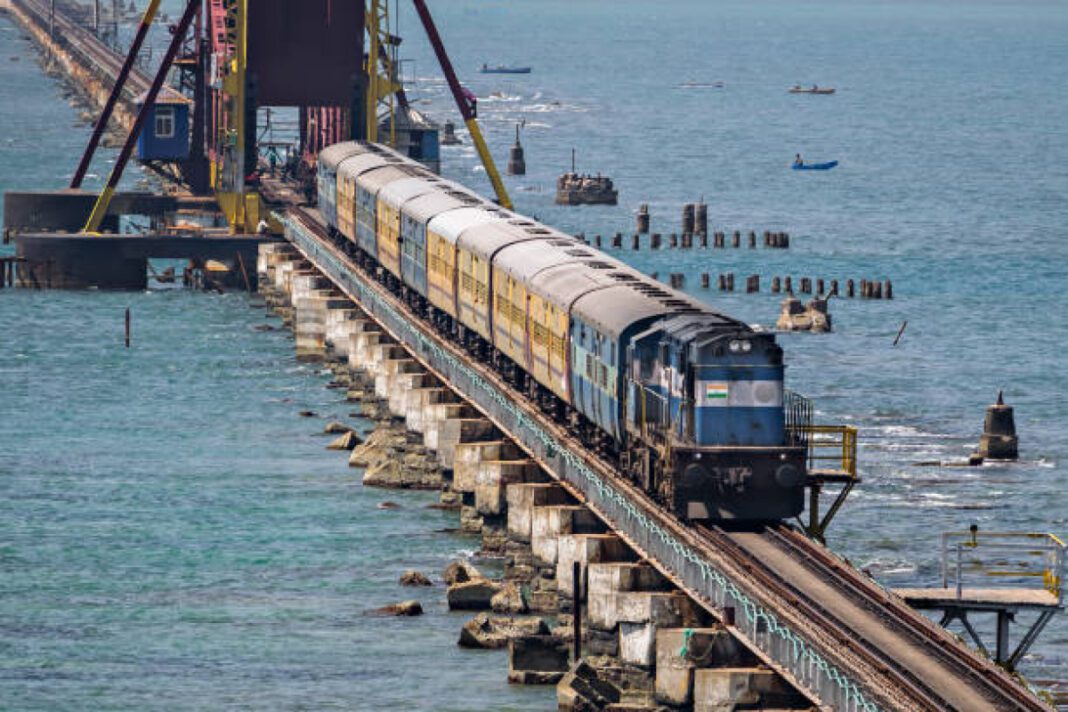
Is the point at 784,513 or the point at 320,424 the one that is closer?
the point at 784,513

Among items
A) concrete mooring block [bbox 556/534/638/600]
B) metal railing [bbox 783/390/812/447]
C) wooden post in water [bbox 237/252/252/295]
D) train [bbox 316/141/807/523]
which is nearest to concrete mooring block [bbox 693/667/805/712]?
train [bbox 316/141/807/523]

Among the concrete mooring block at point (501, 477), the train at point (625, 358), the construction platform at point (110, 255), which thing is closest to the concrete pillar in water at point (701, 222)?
the construction platform at point (110, 255)

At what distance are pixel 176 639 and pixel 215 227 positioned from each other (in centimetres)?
8444

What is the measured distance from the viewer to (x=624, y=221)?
184 meters

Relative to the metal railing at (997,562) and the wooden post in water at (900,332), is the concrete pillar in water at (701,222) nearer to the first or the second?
the wooden post in water at (900,332)

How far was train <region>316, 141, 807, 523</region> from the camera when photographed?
57.2 m

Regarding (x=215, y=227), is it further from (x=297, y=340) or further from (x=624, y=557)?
(x=624, y=557)

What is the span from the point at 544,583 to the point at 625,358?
7.89m

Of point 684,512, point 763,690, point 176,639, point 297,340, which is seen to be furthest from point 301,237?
point 763,690

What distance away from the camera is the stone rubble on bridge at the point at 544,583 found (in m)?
52.1

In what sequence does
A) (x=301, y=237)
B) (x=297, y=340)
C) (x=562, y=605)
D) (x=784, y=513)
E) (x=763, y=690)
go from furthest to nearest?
(x=301, y=237) < (x=297, y=340) < (x=562, y=605) < (x=784, y=513) < (x=763, y=690)

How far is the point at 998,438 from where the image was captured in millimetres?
93375

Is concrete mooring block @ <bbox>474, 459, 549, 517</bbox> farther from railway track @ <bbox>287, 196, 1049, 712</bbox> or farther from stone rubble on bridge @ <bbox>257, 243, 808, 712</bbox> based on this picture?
railway track @ <bbox>287, 196, 1049, 712</bbox>

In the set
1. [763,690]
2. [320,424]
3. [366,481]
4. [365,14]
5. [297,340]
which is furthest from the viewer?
[365,14]
